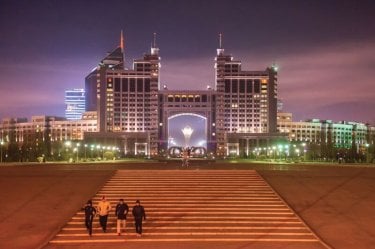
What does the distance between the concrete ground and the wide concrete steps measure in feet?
2.54

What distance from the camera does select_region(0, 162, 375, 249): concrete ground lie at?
21.6 m

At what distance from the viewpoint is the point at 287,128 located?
17550 centimetres

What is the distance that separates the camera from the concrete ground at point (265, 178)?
21578 millimetres

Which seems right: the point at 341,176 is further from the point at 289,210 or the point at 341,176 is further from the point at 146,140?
the point at 146,140

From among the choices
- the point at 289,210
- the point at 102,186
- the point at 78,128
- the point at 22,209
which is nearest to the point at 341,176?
the point at 289,210

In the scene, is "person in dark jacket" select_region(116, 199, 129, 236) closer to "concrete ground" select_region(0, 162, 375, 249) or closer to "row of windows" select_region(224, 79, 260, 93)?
"concrete ground" select_region(0, 162, 375, 249)

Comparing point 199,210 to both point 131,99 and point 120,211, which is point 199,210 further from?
point 131,99

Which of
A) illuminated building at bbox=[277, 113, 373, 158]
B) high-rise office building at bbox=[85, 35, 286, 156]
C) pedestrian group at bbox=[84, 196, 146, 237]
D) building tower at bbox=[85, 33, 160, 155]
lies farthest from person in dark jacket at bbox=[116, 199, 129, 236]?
illuminated building at bbox=[277, 113, 373, 158]

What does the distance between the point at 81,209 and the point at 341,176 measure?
20.5 metres

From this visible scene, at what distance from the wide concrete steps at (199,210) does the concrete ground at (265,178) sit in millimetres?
774

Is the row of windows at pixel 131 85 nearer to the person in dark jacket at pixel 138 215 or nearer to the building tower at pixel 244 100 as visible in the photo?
the building tower at pixel 244 100

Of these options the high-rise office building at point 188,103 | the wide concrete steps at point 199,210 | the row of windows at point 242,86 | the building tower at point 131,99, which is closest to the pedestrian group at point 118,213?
the wide concrete steps at point 199,210

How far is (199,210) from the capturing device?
2642 centimetres

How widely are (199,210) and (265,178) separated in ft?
32.4
